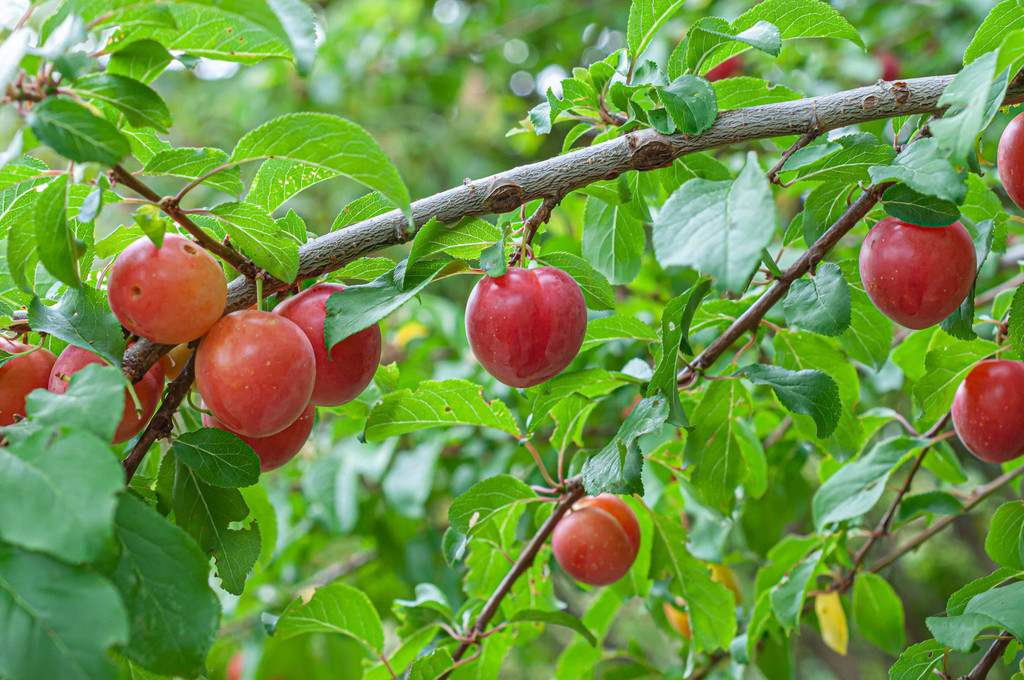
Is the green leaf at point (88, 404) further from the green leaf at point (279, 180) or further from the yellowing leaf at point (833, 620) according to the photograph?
the yellowing leaf at point (833, 620)

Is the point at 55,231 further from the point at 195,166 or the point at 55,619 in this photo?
the point at 55,619

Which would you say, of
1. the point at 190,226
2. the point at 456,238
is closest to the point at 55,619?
the point at 190,226

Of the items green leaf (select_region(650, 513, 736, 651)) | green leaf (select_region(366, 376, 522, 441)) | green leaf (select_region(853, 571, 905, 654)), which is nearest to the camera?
green leaf (select_region(366, 376, 522, 441))

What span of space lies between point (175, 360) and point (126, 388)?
0.09 meters

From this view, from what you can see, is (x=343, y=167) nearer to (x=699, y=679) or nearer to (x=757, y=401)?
(x=757, y=401)

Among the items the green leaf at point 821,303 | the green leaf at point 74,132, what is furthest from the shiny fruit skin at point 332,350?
the green leaf at point 821,303

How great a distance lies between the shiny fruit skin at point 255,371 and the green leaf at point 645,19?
18.9 inches

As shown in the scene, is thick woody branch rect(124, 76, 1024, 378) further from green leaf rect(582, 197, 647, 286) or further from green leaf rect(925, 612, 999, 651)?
green leaf rect(925, 612, 999, 651)

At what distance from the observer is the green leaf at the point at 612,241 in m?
1.00

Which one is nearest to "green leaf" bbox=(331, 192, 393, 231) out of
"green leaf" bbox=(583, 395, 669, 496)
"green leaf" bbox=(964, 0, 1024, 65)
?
"green leaf" bbox=(583, 395, 669, 496)

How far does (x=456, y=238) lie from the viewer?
73cm

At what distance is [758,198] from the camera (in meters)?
0.54

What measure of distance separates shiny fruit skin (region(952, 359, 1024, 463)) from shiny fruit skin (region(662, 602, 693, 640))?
2.27ft

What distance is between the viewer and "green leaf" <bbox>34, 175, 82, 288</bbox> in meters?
0.58
